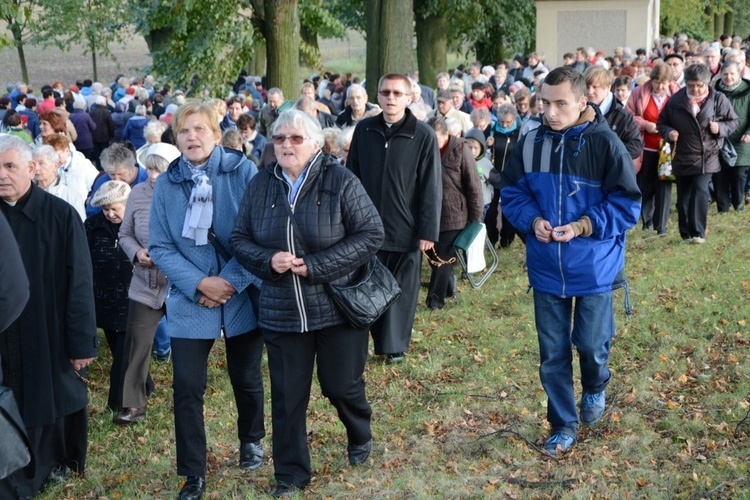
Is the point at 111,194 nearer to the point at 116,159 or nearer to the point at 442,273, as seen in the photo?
the point at 116,159

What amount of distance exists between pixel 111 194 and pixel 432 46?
88.6ft

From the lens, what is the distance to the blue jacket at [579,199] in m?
5.54

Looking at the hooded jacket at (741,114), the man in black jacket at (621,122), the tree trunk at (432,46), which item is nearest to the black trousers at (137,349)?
the man in black jacket at (621,122)

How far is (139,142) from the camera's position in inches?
786

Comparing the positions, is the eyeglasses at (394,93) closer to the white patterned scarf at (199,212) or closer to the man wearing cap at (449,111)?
the white patterned scarf at (199,212)

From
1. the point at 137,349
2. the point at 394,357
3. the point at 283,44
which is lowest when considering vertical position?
the point at 394,357

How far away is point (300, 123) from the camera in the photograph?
18.1 feet

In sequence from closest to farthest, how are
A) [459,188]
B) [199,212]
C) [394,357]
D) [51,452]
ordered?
1. [199,212]
2. [51,452]
3. [394,357]
4. [459,188]

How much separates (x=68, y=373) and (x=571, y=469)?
303 centimetres

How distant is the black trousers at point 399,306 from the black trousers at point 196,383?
8.07 feet

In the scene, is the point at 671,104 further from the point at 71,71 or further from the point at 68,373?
the point at 71,71

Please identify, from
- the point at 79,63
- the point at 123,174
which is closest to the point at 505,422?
the point at 123,174

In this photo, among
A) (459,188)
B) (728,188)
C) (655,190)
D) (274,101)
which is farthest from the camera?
(274,101)

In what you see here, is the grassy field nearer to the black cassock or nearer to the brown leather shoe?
the brown leather shoe
